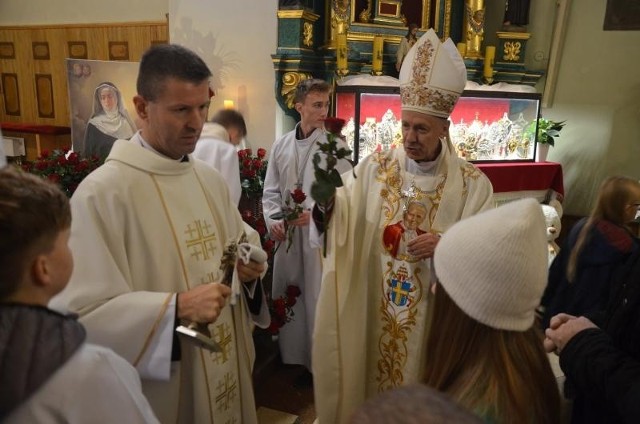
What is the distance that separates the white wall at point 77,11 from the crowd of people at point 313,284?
18.3 feet

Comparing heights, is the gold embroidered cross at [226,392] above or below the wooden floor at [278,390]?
above

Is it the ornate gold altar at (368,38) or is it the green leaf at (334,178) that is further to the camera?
the ornate gold altar at (368,38)

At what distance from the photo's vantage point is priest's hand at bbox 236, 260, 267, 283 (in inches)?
75.9

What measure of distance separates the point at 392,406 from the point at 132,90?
719 cm

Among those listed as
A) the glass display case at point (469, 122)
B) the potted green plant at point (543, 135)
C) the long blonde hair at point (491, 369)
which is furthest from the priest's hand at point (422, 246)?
the potted green plant at point (543, 135)

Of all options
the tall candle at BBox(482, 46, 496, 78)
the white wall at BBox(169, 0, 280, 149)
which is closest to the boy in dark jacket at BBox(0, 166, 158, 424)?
the white wall at BBox(169, 0, 280, 149)

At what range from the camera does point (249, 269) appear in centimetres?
194

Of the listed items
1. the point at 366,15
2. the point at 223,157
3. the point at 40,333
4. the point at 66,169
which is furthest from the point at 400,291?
the point at 366,15

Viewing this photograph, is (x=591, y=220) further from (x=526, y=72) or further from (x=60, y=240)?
(x=526, y=72)

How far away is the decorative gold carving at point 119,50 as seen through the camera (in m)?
8.41

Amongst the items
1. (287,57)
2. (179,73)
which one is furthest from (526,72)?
(179,73)

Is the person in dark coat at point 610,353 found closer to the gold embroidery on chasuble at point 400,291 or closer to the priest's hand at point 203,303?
the gold embroidery on chasuble at point 400,291

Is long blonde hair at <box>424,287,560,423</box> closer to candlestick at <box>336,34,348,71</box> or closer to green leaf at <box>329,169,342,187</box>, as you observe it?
green leaf at <box>329,169,342,187</box>

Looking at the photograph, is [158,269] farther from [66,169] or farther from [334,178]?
[66,169]
